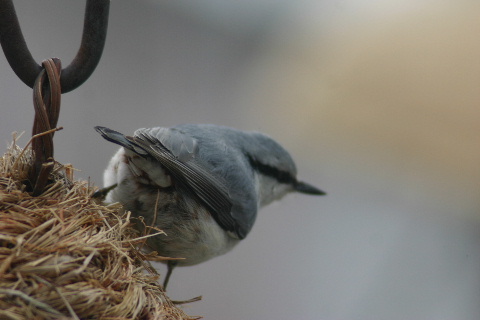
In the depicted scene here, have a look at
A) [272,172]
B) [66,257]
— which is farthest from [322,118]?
[66,257]

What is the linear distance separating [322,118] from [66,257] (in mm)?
2721

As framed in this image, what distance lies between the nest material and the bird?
0.57 ft

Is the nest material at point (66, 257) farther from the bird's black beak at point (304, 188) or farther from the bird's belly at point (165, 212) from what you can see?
the bird's black beak at point (304, 188)

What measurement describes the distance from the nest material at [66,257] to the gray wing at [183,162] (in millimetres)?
190

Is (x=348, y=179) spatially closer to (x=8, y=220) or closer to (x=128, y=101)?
(x=128, y=101)

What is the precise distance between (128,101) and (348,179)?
5.25ft

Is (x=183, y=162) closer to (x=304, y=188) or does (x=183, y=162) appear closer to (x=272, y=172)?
(x=272, y=172)

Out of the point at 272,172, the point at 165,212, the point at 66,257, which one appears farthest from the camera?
the point at 272,172

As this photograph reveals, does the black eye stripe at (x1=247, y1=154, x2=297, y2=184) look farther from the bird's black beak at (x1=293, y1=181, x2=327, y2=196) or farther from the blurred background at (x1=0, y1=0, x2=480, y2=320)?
the blurred background at (x1=0, y1=0, x2=480, y2=320)

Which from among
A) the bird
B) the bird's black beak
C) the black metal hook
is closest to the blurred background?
the bird's black beak

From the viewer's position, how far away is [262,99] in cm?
350

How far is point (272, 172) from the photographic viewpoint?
6.43 feet

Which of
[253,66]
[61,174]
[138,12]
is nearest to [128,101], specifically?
[138,12]

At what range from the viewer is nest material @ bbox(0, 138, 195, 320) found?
0.78 meters
